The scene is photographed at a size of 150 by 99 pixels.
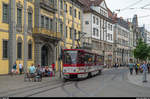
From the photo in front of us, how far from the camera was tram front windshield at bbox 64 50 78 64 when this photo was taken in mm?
24688

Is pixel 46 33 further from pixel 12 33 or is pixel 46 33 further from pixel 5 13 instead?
pixel 5 13

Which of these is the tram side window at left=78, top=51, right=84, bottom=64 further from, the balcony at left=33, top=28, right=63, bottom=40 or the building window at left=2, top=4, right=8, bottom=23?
the balcony at left=33, top=28, right=63, bottom=40

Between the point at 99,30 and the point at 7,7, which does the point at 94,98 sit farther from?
the point at 99,30

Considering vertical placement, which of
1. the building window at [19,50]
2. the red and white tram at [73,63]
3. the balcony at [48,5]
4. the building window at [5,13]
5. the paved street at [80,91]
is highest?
the balcony at [48,5]

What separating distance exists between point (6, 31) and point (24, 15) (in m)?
4.40

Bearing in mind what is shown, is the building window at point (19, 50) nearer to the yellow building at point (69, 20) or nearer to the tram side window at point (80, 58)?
the tram side window at point (80, 58)

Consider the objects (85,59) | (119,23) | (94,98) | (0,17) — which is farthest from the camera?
(119,23)

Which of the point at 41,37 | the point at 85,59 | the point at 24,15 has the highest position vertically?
the point at 24,15

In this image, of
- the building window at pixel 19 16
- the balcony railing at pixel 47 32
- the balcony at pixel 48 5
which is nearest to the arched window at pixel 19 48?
the building window at pixel 19 16

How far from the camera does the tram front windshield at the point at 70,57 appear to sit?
2469 cm

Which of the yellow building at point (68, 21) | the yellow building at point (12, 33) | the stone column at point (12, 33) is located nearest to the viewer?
the yellow building at point (12, 33)

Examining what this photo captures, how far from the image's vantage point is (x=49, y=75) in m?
30.0

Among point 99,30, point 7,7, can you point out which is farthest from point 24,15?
point 99,30

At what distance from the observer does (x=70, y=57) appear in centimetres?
2481
